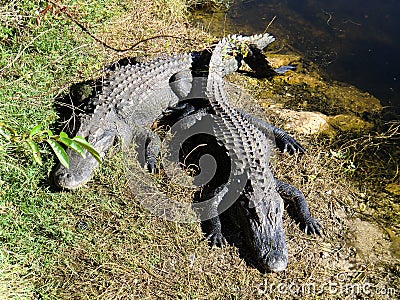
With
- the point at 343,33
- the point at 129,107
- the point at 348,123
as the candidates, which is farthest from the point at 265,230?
the point at 343,33

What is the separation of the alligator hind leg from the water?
256cm

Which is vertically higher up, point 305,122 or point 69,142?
point 69,142

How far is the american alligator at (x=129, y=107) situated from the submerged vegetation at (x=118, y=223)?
0.20m

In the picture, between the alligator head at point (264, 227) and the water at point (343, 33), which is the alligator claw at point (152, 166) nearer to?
the alligator head at point (264, 227)

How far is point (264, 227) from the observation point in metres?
3.61

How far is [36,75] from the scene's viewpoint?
451 cm

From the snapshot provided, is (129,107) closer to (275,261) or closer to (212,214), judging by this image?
(212,214)

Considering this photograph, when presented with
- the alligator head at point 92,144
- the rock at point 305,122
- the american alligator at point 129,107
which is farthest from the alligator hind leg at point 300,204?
the alligator head at point 92,144

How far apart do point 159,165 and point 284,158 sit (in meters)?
1.46

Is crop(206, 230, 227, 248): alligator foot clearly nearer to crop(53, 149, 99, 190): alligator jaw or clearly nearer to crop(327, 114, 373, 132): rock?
crop(53, 149, 99, 190): alligator jaw

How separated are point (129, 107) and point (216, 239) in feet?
6.22

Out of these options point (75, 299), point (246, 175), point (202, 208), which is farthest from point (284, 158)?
point (75, 299)

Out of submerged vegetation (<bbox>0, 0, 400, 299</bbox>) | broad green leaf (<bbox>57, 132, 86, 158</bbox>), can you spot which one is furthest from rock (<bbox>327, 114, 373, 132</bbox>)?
broad green leaf (<bbox>57, 132, 86, 158</bbox>)

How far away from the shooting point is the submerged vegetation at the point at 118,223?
3340 millimetres
